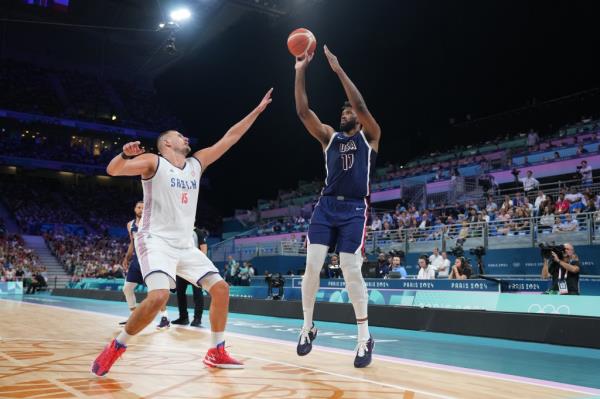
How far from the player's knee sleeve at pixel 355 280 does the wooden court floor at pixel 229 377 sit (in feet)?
1.61

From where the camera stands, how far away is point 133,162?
409cm

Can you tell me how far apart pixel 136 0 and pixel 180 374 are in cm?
3195

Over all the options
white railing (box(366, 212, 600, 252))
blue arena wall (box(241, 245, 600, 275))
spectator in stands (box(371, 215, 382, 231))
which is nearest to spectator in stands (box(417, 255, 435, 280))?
white railing (box(366, 212, 600, 252))

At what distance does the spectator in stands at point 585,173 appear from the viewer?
→ 1650 cm

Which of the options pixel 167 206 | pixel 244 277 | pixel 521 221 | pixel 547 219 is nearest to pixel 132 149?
pixel 167 206

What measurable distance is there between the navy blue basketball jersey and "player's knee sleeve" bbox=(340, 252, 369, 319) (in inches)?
21.5

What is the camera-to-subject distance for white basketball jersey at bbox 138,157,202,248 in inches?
170

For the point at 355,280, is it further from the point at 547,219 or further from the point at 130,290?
the point at 547,219

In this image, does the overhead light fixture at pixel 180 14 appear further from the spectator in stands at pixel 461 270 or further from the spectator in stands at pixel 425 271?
the spectator in stands at pixel 461 270

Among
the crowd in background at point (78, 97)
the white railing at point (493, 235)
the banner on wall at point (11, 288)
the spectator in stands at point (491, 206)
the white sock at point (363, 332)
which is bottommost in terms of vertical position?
the banner on wall at point (11, 288)

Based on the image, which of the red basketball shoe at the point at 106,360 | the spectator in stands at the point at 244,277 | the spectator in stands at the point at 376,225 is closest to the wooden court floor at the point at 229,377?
the red basketball shoe at the point at 106,360

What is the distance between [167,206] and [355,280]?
1.73 metres

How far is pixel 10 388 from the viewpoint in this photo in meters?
3.27

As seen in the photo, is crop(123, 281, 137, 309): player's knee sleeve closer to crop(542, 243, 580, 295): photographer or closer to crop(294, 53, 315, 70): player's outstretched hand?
crop(294, 53, 315, 70): player's outstretched hand
